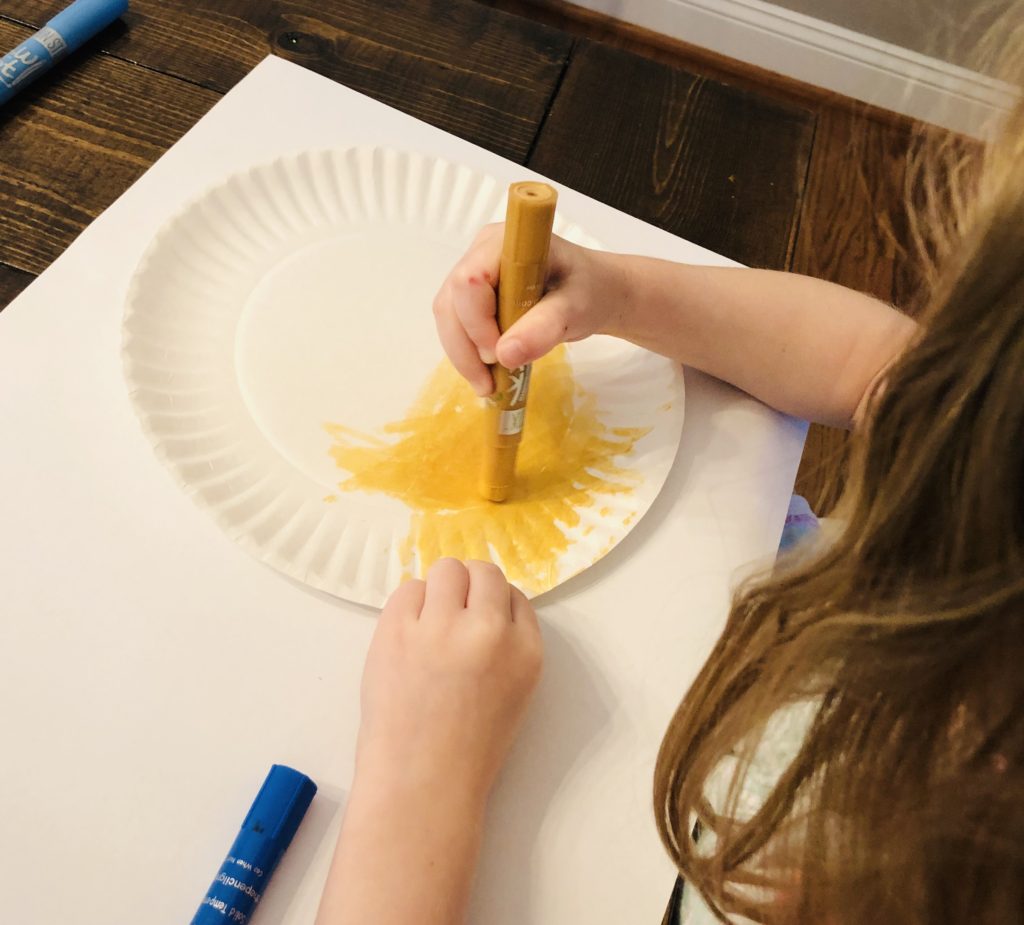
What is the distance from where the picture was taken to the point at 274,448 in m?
0.51

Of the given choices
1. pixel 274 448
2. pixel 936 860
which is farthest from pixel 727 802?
pixel 274 448

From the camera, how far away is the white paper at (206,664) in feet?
1.29

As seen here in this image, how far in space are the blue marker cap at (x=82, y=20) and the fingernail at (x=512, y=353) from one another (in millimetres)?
491

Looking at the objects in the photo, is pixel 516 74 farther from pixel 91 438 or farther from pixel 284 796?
pixel 284 796

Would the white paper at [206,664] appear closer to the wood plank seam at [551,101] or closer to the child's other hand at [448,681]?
the child's other hand at [448,681]

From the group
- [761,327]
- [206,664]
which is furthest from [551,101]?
[206,664]

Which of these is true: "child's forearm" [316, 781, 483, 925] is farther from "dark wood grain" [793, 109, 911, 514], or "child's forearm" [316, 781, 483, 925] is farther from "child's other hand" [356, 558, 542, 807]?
"dark wood grain" [793, 109, 911, 514]

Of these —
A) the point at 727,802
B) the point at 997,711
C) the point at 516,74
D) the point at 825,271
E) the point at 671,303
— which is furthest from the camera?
the point at 825,271

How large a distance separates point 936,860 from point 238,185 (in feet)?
1.84

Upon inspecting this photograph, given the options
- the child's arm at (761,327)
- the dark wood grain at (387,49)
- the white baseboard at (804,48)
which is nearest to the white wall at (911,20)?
the white baseboard at (804,48)

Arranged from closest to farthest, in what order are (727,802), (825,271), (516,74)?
(727,802), (516,74), (825,271)

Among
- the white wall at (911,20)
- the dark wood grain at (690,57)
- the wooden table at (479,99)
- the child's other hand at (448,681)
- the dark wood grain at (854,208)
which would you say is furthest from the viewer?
the dark wood grain at (690,57)

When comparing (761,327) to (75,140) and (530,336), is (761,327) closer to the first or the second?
(530,336)

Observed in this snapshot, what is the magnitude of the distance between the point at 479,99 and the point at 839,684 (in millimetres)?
570
